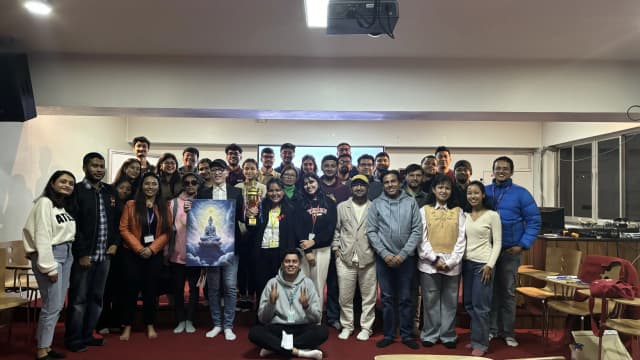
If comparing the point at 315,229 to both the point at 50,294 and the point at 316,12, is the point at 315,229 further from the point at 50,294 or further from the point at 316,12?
the point at 50,294

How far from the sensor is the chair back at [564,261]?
13.9 feet

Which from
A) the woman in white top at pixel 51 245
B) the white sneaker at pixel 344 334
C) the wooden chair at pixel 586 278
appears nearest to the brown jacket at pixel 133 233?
the woman in white top at pixel 51 245

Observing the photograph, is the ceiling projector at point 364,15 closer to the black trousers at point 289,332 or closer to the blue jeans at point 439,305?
the blue jeans at point 439,305

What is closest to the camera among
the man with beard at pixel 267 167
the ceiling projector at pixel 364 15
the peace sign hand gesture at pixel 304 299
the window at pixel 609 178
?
the ceiling projector at pixel 364 15

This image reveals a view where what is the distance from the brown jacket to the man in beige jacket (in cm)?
159

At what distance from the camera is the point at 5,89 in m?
3.98

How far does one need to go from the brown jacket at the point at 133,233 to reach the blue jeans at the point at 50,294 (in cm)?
52

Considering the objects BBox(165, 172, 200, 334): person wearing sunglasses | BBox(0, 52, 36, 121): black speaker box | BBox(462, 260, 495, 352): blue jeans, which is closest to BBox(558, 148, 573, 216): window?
BBox(462, 260, 495, 352): blue jeans

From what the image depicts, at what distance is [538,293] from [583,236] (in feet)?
6.31

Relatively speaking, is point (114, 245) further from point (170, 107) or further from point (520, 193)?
point (520, 193)

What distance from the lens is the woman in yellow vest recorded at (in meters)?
3.72

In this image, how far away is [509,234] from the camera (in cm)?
384

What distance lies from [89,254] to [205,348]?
126 cm

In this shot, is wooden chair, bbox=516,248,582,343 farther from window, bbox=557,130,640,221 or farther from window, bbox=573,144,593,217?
window, bbox=573,144,593,217
